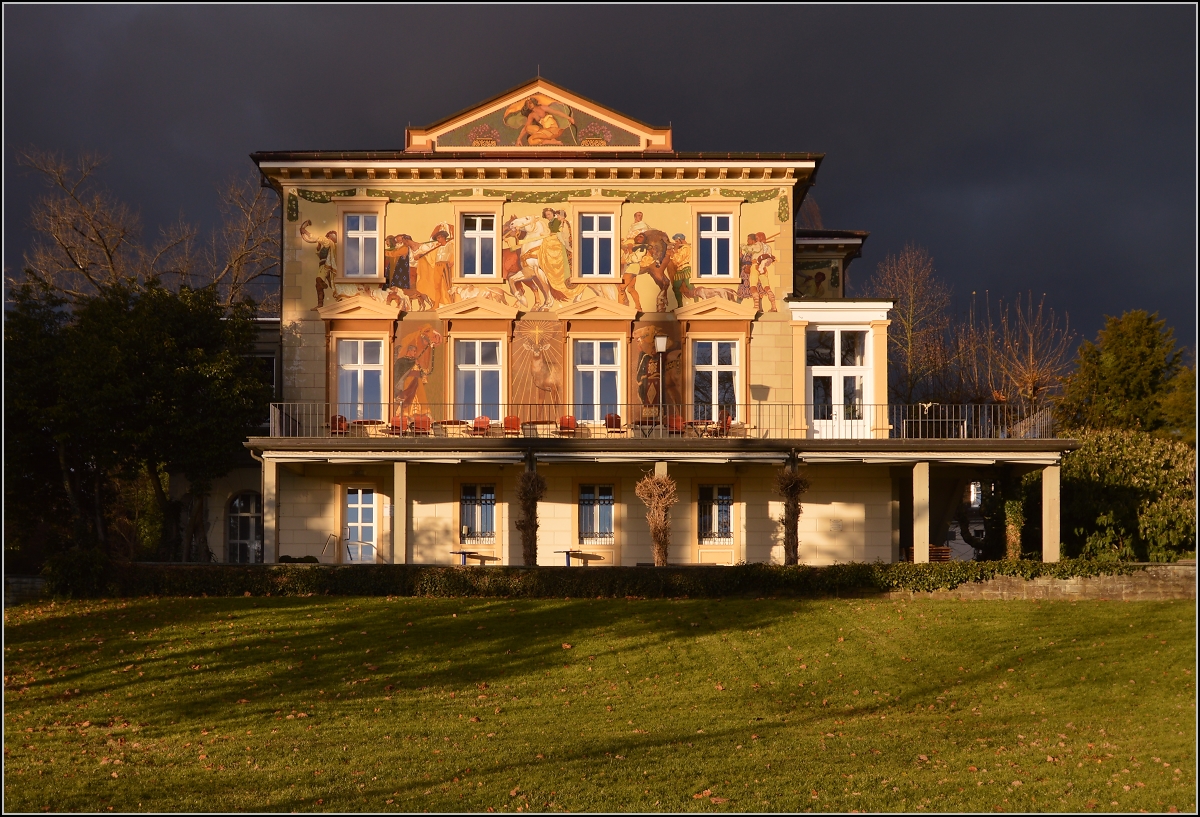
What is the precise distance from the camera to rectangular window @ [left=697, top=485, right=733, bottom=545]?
2616 centimetres

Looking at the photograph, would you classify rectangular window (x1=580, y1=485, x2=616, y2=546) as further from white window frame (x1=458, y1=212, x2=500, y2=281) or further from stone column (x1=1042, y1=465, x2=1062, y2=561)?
stone column (x1=1042, y1=465, x2=1062, y2=561)

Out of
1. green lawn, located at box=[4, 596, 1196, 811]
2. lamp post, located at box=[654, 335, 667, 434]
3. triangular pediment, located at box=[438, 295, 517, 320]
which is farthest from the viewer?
triangular pediment, located at box=[438, 295, 517, 320]

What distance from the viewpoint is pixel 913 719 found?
13.2 metres

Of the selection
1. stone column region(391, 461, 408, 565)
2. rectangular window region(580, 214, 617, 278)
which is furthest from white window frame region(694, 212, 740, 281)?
stone column region(391, 461, 408, 565)

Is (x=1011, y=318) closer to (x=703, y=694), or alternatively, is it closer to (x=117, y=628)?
(x=703, y=694)

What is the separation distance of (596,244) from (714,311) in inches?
136

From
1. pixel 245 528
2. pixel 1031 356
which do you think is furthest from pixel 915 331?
pixel 245 528

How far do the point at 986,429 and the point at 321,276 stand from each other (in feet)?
55.0

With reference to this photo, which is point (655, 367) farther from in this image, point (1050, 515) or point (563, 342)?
point (1050, 515)

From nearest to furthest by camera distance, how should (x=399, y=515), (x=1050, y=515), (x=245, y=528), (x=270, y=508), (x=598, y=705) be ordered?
(x=598, y=705)
(x=1050, y=515)
(x=399, y=515)
(x=270, y=508)
(x=245, y=528)

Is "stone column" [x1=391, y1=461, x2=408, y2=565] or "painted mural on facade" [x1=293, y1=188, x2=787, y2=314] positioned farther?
"painted mural on facade" [x1=293, y1=188, x2=787, y2=314]

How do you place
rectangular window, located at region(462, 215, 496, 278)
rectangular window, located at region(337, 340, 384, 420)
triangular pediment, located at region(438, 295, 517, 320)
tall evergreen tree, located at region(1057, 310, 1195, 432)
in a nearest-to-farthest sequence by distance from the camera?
triangular pediment, located at region(438, 295, 517, 320), rectangular window, located at region(337, 340, 384, 420), rectangular window, located at region(462, 215, 496, 278), tall evergreen tree, located at region(1057, 310, 1195, 432)

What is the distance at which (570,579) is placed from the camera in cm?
2048

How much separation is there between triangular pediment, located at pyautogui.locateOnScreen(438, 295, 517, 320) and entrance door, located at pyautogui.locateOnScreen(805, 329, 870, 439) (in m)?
7.69
